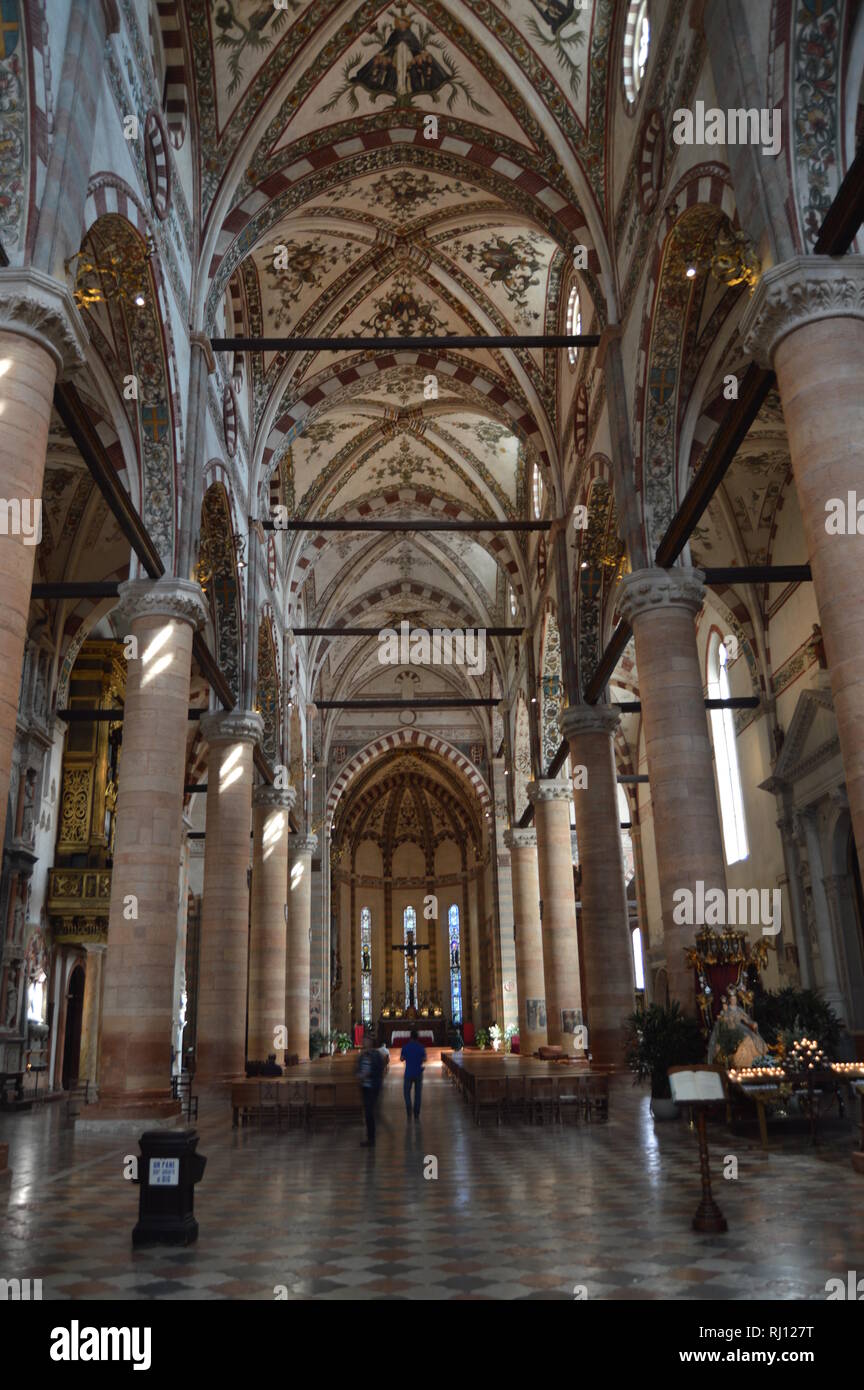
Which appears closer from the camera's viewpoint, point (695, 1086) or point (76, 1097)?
point (695, 1086)

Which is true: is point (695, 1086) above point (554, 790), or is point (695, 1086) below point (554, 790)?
below

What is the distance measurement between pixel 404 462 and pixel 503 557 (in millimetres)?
3608

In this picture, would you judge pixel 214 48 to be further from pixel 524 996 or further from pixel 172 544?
pixel 524 996

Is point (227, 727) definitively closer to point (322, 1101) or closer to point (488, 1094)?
point (322, 1101)

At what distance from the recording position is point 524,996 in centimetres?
2784

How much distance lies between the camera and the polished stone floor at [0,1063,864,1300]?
4828mm

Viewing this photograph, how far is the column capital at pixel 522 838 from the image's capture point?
99.9 feet

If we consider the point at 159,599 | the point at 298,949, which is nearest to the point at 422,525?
the point at 159,599

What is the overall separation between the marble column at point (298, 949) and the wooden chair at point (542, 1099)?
46.2 ft

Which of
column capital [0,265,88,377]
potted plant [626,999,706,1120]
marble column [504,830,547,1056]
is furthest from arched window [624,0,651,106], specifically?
marble column [504,830,547,1056]

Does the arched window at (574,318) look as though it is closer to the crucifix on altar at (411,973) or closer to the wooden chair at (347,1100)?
the wooden chair at (347,1100)

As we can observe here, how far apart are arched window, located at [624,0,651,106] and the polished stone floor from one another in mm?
13184

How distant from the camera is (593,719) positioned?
19625mm

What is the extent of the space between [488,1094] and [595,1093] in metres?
1.32
